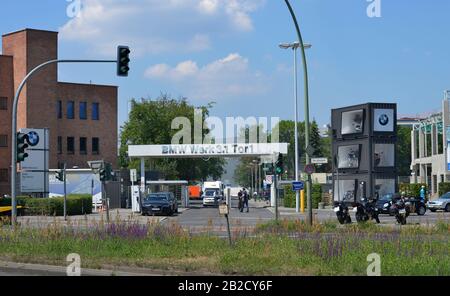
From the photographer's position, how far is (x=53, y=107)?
66.9 meters

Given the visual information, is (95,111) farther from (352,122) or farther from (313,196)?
(352,122)

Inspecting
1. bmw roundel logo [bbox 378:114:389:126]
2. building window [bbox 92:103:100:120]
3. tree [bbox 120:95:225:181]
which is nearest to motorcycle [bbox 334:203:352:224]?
bmw roundel logo [bbox 378:114:389:126]

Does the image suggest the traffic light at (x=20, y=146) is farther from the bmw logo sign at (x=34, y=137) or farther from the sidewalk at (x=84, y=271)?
the bmw logo sign at (x=34, y=137)

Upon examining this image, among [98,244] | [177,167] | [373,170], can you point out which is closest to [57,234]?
[98,244]

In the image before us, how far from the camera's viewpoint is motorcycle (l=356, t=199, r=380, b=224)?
29562 millimetres

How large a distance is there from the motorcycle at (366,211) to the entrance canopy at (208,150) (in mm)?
29424

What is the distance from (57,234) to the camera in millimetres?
18281

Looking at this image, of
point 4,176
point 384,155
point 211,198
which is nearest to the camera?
point 384,155

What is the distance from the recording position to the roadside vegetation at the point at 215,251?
515 inches

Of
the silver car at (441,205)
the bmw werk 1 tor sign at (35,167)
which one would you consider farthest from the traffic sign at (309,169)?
the bmw werk 1 tor sign at (35,167)

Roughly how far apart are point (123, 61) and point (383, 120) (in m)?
33.3

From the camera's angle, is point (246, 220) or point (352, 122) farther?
point (352, 122)

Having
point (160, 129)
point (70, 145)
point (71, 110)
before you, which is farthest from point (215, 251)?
point (160, 129)
